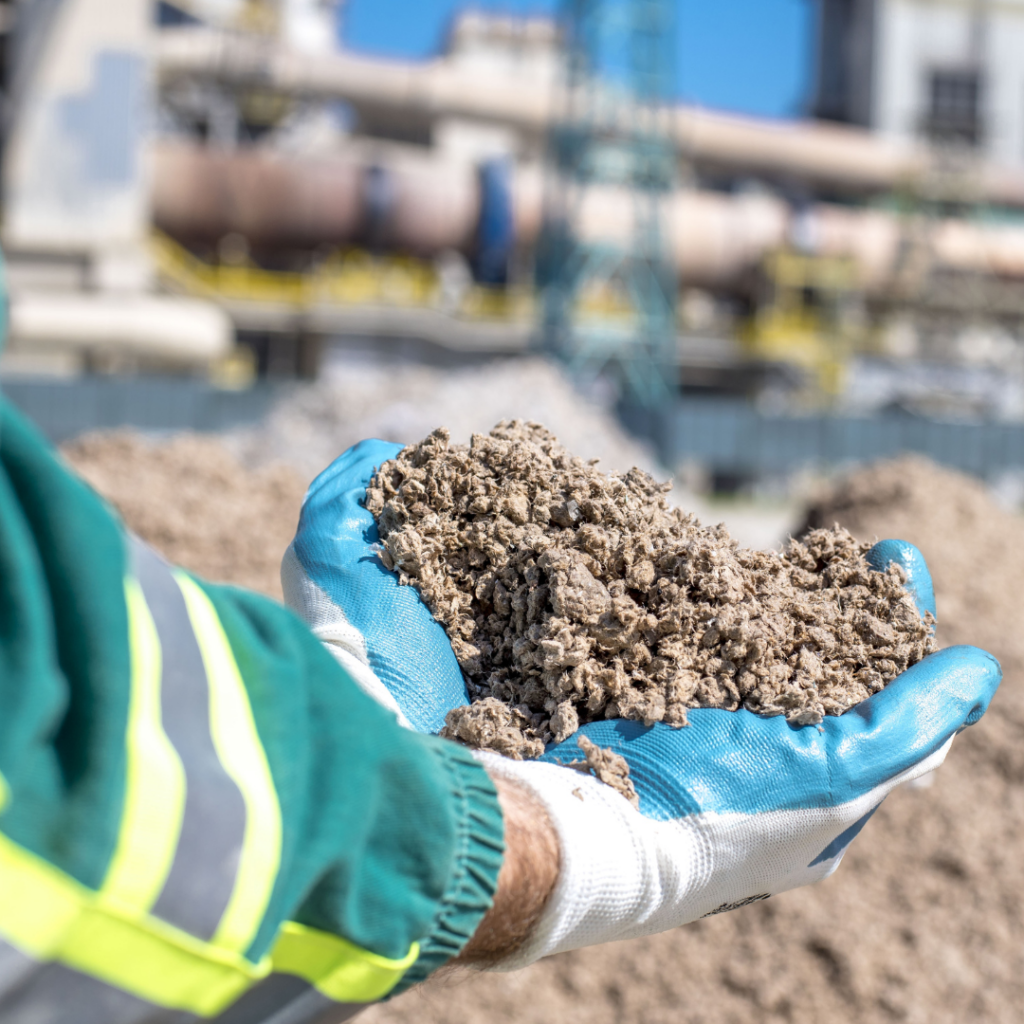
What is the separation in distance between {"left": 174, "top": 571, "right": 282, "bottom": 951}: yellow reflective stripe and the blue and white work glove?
43 cm

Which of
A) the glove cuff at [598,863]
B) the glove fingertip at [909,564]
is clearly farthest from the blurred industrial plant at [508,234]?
the glove cuff at [598,863]

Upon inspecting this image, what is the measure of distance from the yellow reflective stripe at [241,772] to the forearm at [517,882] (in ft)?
1.00

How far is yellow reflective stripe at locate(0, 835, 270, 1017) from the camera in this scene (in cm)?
70

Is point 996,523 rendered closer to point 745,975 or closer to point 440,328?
point 745,975

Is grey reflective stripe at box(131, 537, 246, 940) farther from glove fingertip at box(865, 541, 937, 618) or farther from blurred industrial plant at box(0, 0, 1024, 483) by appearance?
blurred industrial plant at box(0, 0, 1024, 483)

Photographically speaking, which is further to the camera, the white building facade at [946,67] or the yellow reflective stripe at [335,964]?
the white building facade at [946,67]

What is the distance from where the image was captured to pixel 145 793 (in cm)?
76

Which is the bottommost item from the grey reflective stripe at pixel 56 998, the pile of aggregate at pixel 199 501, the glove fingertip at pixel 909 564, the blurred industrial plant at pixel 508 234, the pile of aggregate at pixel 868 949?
the pile of aggregate at pixel 868 949

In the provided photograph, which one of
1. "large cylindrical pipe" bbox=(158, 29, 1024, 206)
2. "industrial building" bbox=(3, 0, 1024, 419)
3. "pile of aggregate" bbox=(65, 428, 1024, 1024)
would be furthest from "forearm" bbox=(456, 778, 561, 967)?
"large cylindrical pipe" bbox=(158, 29, 1024, 206)

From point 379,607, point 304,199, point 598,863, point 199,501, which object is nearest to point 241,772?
point 598,863

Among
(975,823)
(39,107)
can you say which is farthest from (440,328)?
(975,823)

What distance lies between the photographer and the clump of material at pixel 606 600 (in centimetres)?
150

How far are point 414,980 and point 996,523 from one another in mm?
5813

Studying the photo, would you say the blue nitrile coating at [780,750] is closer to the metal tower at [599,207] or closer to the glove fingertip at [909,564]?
the glove fingertip at [909,564]
